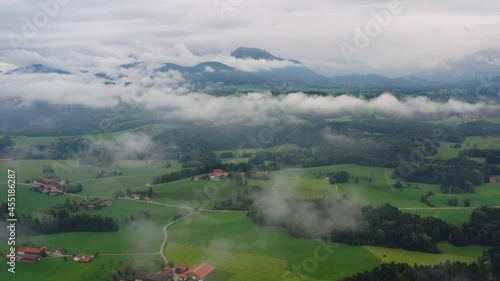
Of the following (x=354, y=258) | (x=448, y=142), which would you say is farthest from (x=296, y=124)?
(x=354, y=258)

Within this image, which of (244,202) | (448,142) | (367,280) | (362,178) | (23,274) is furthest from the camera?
(448,142)

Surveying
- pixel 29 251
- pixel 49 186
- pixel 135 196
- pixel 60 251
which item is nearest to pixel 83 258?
pixel 60 251

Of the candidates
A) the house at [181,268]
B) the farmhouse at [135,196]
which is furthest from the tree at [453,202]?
the farmhouse at [135,196]

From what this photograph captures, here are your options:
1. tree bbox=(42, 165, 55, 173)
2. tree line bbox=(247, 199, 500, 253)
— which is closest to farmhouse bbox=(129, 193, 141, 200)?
tree line bbox=(247, 199, 500, 253)

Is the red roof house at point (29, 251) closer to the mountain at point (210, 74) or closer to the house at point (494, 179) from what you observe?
the house at point (494, 179)

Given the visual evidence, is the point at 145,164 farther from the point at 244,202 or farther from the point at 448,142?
the point at 448,142

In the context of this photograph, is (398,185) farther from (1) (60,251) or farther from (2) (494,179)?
(1) (60,251)
